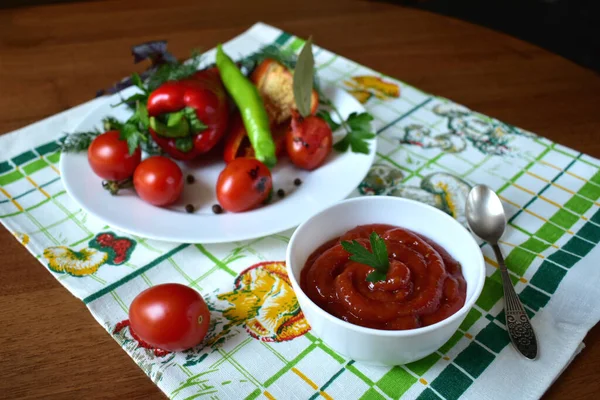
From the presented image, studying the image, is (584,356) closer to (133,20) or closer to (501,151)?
(501,151)

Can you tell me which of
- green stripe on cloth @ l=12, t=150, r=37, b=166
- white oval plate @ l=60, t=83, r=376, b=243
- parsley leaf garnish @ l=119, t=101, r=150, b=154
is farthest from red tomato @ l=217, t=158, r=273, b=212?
green stripe on cloth @ l=12, t=150, r=37, b=166

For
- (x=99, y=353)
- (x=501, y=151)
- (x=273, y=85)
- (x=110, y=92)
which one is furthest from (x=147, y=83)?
(x=501, y=151)

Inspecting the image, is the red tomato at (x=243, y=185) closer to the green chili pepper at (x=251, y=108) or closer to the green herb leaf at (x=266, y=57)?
the green chili pepper at (x=251, y=108)

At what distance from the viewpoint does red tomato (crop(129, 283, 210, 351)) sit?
1000 millimetres

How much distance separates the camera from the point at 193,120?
1487mm

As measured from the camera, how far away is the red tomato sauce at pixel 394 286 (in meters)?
0.94

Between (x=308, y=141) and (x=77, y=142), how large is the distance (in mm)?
591

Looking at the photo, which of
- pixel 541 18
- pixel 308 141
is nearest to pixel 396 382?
pixel 308 141

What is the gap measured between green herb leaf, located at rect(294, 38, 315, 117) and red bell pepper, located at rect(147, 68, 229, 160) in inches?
8.3

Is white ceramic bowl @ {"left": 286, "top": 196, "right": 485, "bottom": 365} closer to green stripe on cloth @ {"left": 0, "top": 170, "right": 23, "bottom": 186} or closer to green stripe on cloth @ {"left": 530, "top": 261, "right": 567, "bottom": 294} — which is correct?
green stripe on cloth @ {"left": 530, "top": 261, "right": 567, "bottom": 294}

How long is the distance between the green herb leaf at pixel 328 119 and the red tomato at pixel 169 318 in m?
0.73

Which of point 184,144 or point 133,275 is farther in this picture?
point 184,144

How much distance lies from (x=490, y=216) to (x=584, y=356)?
359mm

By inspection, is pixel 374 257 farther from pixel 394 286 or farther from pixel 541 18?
pixel 541 18
